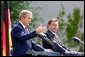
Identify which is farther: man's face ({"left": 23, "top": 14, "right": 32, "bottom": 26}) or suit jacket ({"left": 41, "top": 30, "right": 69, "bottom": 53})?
man's face ({"left": 23, "top": 14, "right": 32, "bottom": 26})

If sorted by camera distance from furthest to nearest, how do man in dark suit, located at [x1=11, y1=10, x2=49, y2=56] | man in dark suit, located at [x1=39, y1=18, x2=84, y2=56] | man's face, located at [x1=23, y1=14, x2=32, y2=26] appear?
man's face, located at [x1=23, y1=14, x2=32, y2=26]
man in dark suit, located at [x1=11, y1=10, x2=49, y2=56]
man in dark suit, located at [x1=39, y1=18, x2=84, y2=56]

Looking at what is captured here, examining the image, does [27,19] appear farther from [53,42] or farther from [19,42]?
[53,42]

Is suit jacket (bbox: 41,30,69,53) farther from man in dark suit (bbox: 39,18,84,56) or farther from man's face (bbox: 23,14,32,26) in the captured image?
man's face (bbox: 23,14,32,26)

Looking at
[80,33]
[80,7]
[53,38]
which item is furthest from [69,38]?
[53,38]

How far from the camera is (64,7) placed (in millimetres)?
15914

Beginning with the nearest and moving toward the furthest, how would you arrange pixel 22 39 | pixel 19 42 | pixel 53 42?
pixel 22 39
pixel 19 42
pixel 53 42

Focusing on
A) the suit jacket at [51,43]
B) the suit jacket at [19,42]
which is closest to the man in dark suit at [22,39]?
the suit jacket at [19,42]

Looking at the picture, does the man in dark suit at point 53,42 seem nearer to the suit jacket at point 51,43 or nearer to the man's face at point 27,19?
the suit jacket at point 51,43

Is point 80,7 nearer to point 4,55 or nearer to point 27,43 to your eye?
point 27,43

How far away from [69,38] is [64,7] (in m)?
1.52

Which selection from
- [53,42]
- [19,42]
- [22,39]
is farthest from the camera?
[53,42]

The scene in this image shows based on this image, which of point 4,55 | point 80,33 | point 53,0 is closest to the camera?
point 4,55

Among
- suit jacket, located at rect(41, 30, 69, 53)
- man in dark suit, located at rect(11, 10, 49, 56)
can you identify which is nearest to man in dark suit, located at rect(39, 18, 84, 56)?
suit jacket, located at rect(41, 30, 69, 53)

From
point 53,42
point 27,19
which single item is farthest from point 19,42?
point 53,42
